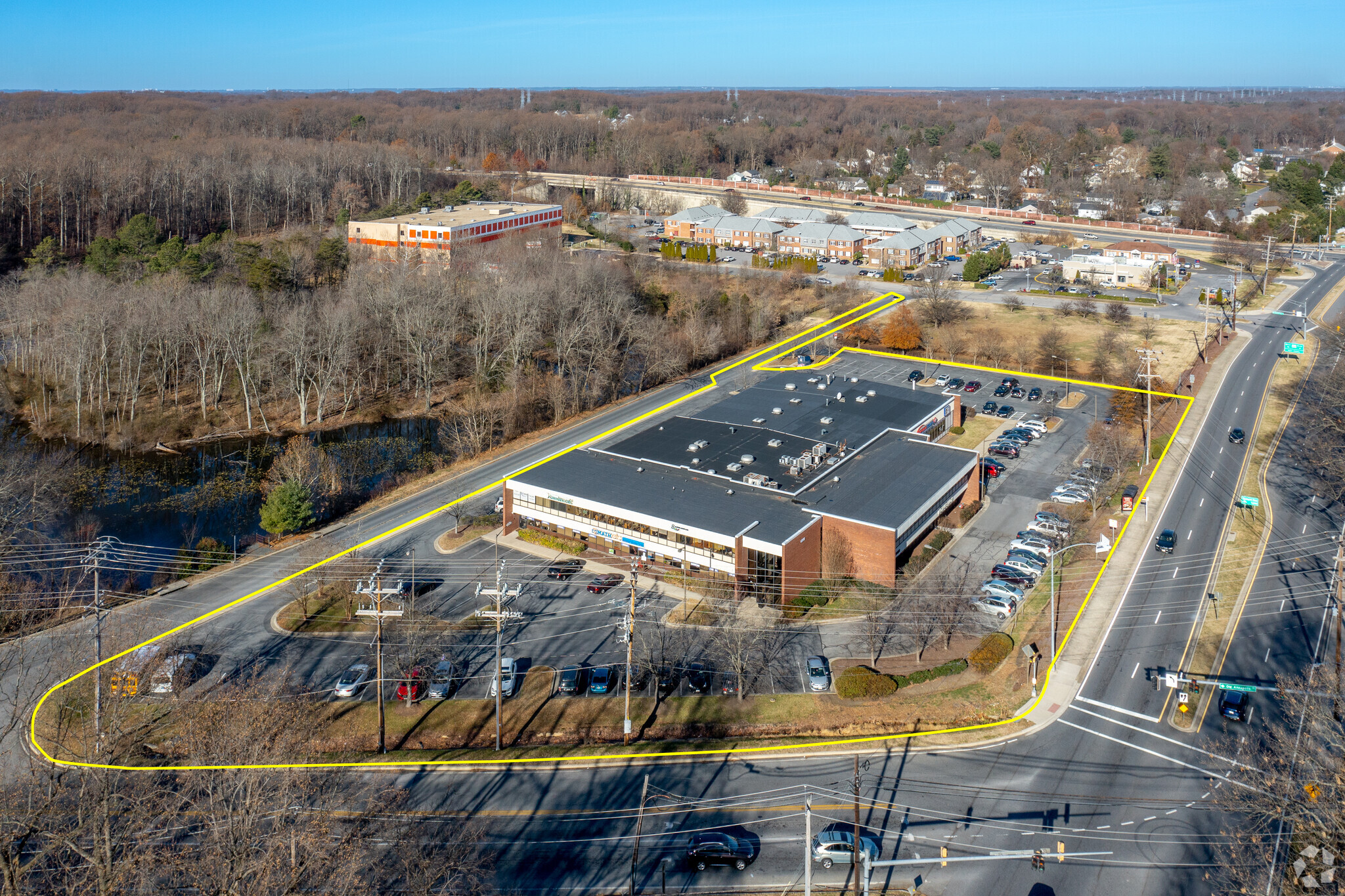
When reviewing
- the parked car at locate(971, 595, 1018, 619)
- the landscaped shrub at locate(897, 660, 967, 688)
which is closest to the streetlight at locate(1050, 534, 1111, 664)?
the parked car at locate(971, 595, 1018, 619)

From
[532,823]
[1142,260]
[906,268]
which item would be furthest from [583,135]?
[532,823]

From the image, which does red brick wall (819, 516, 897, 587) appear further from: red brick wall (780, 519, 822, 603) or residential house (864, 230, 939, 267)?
residential house (864, 230, 939, 267)

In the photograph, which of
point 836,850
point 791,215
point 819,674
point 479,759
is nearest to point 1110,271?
point 791,215

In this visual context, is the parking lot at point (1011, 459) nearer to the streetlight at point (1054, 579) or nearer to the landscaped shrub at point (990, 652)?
the streetlight at point (1054, 579)

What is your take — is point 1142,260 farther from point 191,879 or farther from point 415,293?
point 191,879

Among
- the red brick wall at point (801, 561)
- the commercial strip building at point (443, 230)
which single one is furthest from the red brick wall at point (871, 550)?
the commercial strip building at point (443, 230)

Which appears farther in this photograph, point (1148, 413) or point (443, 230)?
point (443, 230)

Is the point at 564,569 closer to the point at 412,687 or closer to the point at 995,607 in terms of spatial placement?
the point at 412,687
